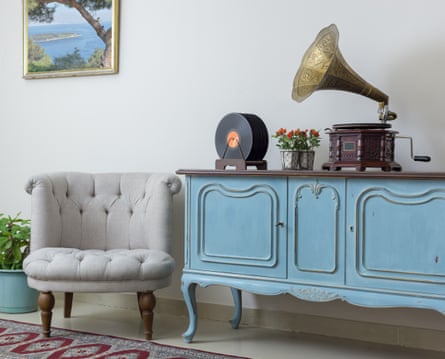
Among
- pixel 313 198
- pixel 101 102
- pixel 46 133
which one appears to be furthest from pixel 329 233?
pixel 46 133

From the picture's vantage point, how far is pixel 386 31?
3.39m

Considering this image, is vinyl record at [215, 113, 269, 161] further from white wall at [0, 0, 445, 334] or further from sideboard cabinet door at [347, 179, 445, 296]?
sideboard cabinet door at [347, 179, 445, 296]

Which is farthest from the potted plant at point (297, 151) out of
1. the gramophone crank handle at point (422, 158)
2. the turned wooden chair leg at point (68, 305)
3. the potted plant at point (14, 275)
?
the potted plant at point (14, 275)

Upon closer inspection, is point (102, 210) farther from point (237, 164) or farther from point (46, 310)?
point (237, 164)

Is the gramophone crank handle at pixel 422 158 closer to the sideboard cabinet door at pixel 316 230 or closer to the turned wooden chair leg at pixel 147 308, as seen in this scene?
the sideboard cabinet door at pixel 316 230

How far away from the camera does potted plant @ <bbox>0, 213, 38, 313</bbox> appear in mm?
3941

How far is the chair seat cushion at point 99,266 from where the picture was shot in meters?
3.32

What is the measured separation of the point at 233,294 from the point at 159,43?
5.37ft

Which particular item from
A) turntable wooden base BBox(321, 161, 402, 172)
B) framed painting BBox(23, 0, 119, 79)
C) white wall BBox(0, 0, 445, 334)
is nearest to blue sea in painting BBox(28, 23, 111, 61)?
framed painting BBox(23, 0, 119, 79)

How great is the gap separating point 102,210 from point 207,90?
38.0 inches

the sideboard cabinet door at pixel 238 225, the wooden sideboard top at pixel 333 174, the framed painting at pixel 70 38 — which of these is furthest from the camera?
the framed painting at pixel 70 38

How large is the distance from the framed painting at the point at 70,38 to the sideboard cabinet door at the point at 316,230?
1.78 m

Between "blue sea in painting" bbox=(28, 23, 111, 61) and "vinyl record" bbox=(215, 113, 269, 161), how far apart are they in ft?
4.34

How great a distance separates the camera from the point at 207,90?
3.91 meters
